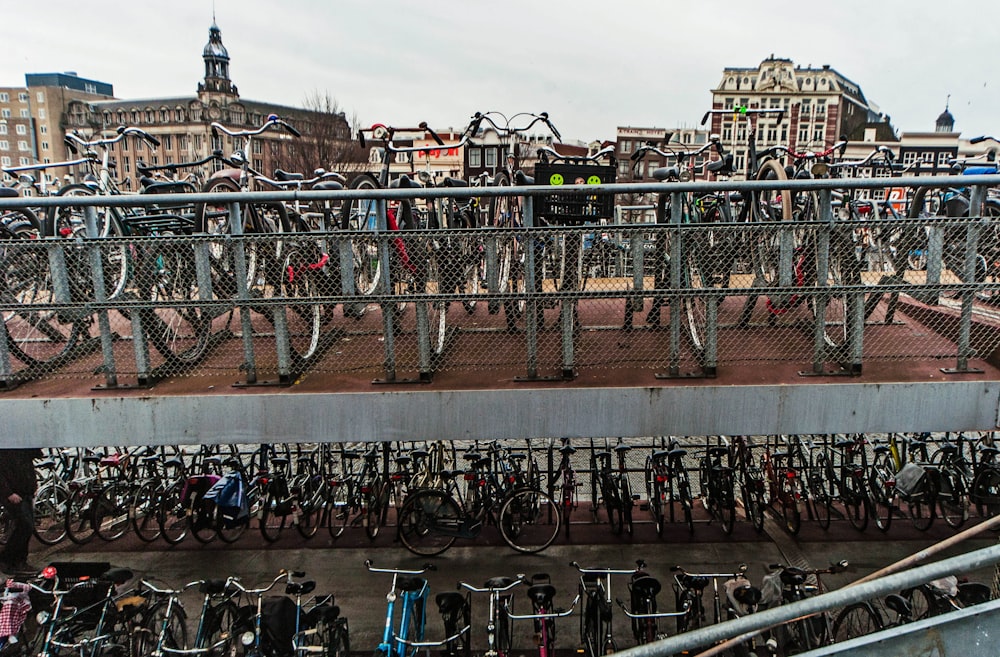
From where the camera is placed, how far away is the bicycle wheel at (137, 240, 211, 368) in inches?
182

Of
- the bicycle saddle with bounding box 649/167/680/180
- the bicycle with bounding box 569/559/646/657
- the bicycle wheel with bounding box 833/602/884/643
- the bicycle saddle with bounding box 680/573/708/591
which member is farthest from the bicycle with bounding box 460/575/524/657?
the bicycle saddle with bounding box 649/167/680/180

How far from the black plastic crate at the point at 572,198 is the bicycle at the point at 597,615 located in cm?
336

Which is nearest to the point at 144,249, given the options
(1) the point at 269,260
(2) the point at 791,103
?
(1) the point at 269,260

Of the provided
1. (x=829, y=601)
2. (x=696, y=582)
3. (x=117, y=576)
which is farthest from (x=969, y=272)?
(x=117, y=576)

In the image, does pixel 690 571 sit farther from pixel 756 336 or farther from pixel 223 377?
pixel 223 377

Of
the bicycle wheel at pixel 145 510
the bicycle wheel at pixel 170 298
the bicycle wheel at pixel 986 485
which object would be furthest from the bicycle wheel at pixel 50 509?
the bicycle wheel at pixel 986 485

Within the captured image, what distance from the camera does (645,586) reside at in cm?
540

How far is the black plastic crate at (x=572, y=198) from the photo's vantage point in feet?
19.1

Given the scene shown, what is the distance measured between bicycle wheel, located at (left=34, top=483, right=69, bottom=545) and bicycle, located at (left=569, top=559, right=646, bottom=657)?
7067 millimetres

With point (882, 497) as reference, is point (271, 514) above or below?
below

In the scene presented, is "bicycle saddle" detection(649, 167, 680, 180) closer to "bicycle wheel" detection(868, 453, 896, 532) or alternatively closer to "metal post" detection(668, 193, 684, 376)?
"metal post" detection(668, 193, 684, 376)

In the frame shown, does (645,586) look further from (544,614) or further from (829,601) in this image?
(829,601)

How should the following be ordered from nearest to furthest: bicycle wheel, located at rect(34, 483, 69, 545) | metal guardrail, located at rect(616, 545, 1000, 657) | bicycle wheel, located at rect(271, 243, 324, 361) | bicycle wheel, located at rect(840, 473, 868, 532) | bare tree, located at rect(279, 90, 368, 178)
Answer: metal guardrail, located at rect(616, 545, 1000, 657)
bicycle wheel, located at rect(271, 243, 324, 361)
bicycle wheel, located at rect(840, 473, 868, 532)
bicycle wheel, located at rect(34, 483, 69, 545)
bare tree, located at rect(279, 90, 368, 178)

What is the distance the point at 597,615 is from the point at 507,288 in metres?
3.17
